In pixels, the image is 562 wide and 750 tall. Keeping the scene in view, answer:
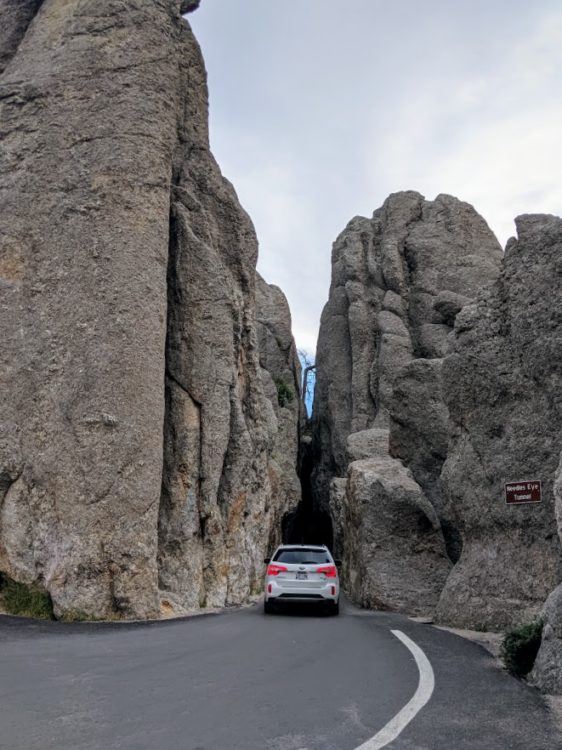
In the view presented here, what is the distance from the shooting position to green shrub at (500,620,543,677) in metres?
8.15

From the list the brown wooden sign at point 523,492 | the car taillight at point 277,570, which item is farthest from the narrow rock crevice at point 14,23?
the brown wooden sign at point 523,492

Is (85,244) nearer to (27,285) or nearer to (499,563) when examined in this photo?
(27,285)

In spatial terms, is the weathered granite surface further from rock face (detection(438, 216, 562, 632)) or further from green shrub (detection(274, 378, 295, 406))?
green shrub (detection(274, 378, 295, 406))

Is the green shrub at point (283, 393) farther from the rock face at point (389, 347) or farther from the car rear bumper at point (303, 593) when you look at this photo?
the car rear bumper at point (303, 593)

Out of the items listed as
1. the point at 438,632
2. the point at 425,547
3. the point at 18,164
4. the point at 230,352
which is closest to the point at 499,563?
the point at 438,632

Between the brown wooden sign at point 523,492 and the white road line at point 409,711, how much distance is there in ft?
17.3

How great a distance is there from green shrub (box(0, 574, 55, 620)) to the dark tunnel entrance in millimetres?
34816

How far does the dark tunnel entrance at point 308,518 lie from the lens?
50500 millimetres

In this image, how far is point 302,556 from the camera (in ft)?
55.7

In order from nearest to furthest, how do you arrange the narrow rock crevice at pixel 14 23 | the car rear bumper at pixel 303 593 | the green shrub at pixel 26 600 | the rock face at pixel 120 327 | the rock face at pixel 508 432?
the rock face at pixel 508 432 < the green shrub at pixel 26 600 < the rock face at pixel 120 327 < the car rear bumper at pixel 303 593 < the narrow rock crevice at pixel 14 23

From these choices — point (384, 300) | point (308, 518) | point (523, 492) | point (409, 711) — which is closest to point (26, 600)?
point (523, 492)

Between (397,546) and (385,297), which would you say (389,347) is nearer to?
(385,297)

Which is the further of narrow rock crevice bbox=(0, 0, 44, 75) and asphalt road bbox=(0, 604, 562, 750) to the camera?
narrow rock crevice bbox=(0, 0, 44, 75)

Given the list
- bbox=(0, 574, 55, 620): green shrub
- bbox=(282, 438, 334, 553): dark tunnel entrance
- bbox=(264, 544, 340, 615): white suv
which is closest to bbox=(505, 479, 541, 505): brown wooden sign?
bbox=(264, 544, 340, 615): white suv
